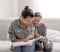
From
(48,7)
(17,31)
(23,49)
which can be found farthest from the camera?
(48,7)

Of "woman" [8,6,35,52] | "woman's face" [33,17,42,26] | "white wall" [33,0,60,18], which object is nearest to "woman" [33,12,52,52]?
"woman's face" [33,17,42,26]

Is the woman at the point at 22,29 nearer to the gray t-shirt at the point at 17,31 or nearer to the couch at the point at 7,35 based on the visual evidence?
the gray t-shirt at the point at 17,31

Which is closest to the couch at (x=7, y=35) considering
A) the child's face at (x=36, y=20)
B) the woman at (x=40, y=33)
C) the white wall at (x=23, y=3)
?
the woman at (x=40, y=33)

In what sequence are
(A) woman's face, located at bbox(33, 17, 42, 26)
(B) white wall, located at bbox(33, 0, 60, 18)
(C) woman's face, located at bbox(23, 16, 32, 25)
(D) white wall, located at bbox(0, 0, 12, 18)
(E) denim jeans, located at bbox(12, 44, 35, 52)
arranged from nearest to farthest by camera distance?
1. (E) denim jeans, located at bbox(12, 44, 35, 52)
2. (C) woman's face, located at bbox(23, 16, 32, 25)
3. (A) woman's face, located at bbox(33, 17, 42, 26)
4. (B) white wall, located at bbox(33, 0, 60, 18)
5. (D) white wall, located at bbox(0, 0, 12, 18)

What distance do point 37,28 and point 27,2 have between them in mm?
1450

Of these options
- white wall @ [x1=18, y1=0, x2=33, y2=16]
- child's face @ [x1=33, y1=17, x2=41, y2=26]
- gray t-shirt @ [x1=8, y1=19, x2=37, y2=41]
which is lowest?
gray t-shirt @ [x1=8, y1=19, x2=37, y2=41]

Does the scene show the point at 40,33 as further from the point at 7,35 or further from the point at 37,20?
the point at 7,35

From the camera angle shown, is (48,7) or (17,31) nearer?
(17,31)

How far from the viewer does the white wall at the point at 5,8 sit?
148 inches

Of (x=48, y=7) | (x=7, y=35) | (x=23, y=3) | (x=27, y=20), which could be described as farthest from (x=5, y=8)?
(x=27, y=20)

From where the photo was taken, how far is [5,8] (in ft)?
12.4

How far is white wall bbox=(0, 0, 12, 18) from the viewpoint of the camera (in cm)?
375

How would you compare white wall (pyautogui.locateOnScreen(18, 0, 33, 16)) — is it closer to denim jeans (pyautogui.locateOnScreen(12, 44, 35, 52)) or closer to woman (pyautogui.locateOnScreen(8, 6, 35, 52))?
woman (pyautogui.locateOnScreen(8, 6, 35, 52))

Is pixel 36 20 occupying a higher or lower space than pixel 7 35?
higher
